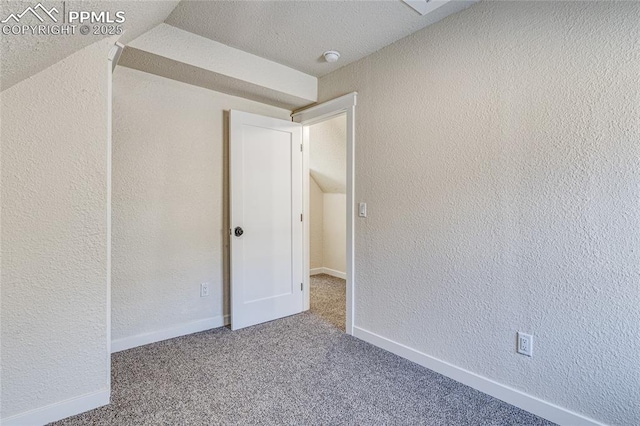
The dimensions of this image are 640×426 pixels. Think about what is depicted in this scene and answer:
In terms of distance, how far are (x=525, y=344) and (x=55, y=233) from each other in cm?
267

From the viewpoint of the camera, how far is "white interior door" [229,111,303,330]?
282 cm

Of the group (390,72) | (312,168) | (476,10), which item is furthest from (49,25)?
A: (312,168)

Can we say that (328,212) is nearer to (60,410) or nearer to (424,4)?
(424,4)

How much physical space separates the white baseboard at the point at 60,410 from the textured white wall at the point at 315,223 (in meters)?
3.59

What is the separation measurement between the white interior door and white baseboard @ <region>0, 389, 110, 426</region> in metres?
1.16

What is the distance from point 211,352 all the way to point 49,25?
2178 mm

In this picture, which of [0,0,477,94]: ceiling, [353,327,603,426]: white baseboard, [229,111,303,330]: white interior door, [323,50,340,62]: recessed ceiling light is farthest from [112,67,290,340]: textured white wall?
[353,327,603,426]: white baseboard

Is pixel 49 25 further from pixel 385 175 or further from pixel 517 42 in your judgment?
pixel 517 42

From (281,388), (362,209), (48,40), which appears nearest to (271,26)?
(48,40)

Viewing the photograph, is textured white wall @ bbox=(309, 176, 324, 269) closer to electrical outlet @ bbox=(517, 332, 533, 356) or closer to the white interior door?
the white interior door

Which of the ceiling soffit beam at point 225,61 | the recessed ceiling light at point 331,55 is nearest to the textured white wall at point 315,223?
the ceiling soffit beam at point 225,61

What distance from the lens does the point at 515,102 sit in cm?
177

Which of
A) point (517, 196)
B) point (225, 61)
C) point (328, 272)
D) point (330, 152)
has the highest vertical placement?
point (225, 61)

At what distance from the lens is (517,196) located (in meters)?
1.77
